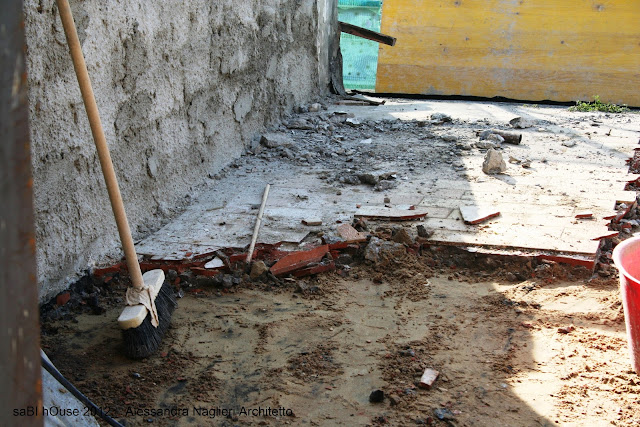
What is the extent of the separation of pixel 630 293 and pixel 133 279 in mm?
1981

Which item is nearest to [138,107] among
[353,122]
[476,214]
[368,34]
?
[476,214]

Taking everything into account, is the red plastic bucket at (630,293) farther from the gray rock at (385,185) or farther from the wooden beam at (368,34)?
the wooden beam at (368,34)

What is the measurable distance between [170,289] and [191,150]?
165 cm

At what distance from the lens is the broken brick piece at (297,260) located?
124 inches

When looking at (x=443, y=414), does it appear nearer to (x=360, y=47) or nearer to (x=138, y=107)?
(x=138, y=107)

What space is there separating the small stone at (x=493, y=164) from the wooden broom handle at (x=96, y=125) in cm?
309

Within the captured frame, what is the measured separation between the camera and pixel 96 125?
7.73 ft

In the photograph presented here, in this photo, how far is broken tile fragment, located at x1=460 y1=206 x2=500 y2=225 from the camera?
363cm

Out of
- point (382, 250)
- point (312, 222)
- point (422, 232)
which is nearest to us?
point (382, 250)

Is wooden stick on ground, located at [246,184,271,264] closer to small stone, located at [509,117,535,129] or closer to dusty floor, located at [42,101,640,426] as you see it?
dusty floor, located at [42,101,640,426]

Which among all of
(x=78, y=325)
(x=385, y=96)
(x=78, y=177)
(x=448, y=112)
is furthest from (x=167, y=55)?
(x=385, y=96)

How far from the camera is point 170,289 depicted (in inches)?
111

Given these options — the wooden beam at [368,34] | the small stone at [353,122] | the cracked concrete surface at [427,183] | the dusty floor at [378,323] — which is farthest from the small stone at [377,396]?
the wooden beam at [368,34]

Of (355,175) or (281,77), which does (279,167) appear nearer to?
(355,175)
